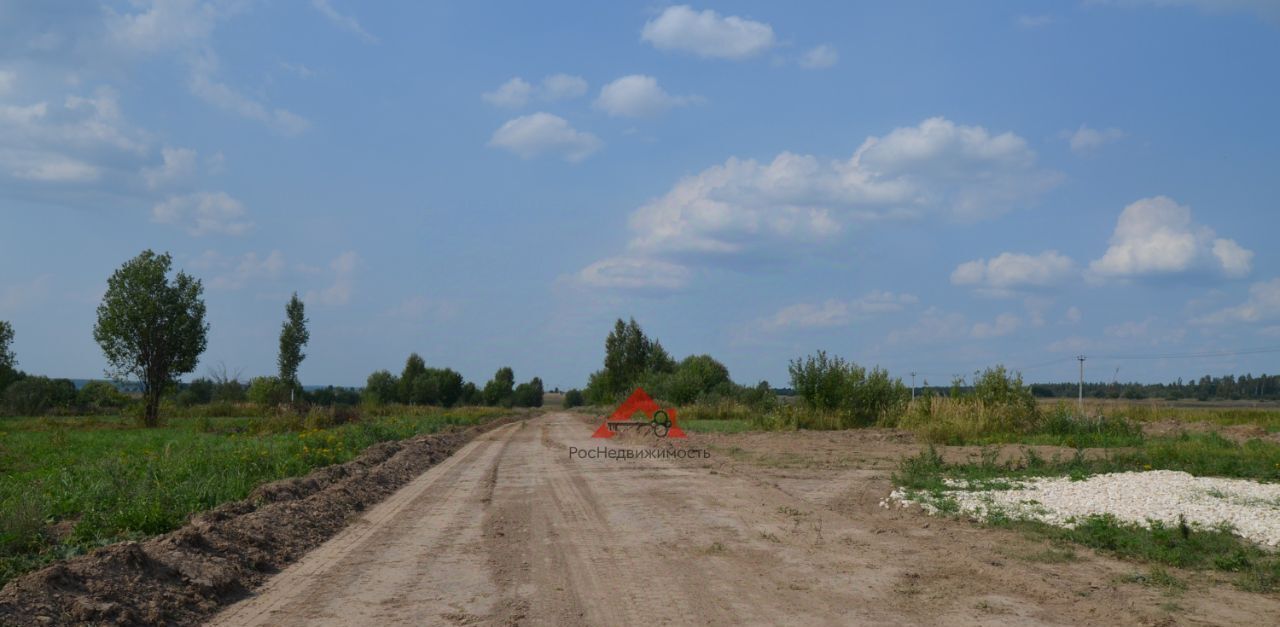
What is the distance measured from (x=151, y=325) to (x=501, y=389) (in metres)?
83.1

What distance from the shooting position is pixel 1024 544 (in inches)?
365

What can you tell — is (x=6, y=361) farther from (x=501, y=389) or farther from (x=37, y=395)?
(x=501, y=389)

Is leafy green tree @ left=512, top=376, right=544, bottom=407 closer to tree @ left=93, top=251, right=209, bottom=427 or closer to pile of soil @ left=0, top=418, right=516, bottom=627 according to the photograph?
tree @ left=93, top=251, right=209, bottom=427

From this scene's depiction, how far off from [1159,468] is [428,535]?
13.6m

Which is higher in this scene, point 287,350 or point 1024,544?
point 287,350

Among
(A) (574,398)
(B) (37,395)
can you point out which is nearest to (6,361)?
(B) (37,395)

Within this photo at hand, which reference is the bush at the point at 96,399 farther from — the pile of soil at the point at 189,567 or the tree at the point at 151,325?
the pile of soil at the point at 189,567

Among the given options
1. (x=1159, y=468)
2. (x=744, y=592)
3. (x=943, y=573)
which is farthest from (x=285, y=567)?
(x=1159, y=468)

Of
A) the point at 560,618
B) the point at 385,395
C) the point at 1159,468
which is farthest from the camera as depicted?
the point at 385,395

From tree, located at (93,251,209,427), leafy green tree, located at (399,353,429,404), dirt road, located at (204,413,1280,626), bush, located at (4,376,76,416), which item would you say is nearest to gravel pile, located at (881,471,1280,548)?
dirt road, located at (204,413,1280,626)

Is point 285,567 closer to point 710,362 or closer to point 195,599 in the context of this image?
point 195,599

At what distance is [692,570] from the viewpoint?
7984mm

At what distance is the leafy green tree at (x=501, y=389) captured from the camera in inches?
4695

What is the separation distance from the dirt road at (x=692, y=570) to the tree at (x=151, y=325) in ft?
110
